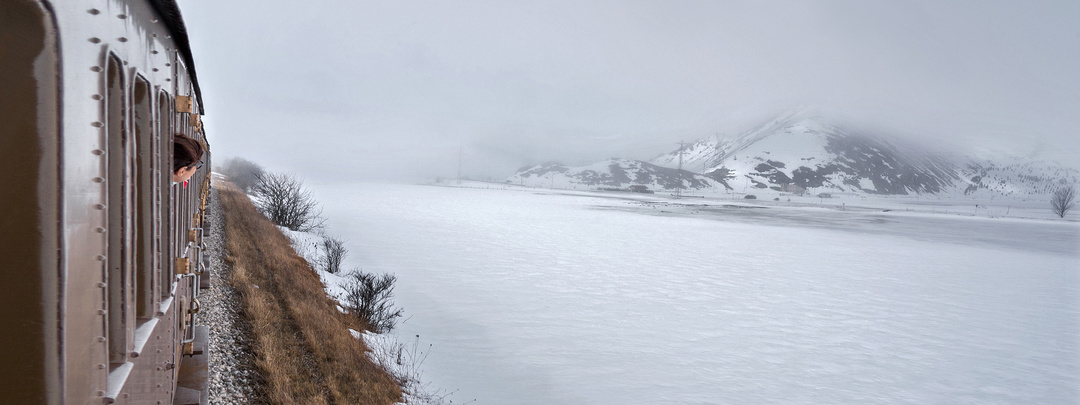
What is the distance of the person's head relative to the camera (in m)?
3.74

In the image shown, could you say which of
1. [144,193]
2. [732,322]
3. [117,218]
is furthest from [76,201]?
[732,322]

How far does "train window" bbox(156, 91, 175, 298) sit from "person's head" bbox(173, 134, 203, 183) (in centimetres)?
36

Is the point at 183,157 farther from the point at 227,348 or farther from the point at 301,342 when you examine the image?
the point at 301,342

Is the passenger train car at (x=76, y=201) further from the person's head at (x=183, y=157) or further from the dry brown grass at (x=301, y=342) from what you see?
the dry brown grass at (x=301, y=342)

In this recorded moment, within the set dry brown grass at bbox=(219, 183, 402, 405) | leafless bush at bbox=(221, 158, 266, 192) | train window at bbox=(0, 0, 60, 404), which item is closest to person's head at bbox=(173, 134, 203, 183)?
train window at bbox=(0, 0, 60, 404)

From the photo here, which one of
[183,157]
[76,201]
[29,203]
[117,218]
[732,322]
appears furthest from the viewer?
[732,322]

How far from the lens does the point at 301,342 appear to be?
8.10m

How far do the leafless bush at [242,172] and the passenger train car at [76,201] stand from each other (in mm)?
46526

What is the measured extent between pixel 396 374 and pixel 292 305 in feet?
9.18

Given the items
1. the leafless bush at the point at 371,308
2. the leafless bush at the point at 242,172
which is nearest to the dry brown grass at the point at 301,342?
the leafless bush at the point at 371,308

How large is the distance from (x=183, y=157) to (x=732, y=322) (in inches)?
471

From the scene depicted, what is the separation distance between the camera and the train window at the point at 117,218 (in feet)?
7.08

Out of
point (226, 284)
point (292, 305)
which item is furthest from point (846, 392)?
point (226, 284)

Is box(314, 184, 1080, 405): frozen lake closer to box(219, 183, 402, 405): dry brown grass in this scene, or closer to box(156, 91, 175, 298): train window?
box(219, 183, 402, 405): dry brown grass
